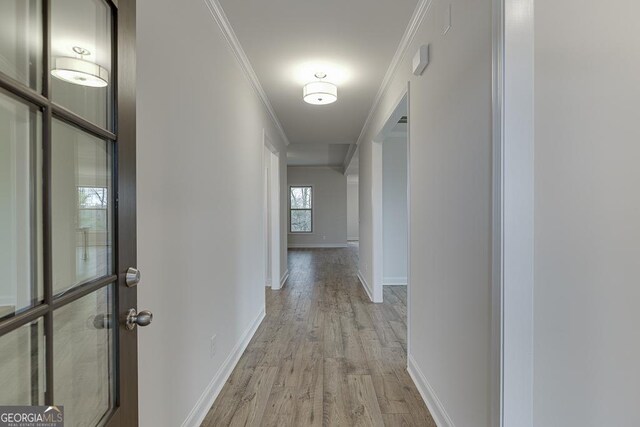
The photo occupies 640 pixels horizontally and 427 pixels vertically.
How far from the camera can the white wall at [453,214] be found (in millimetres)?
1310

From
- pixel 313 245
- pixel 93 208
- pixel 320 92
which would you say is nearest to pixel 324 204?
pixel 313 245

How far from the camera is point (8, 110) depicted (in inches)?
23.6

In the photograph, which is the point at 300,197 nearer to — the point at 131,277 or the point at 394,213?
the point at 394,213

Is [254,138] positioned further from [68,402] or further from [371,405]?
[68,402]

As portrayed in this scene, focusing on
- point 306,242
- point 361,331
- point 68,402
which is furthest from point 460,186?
point 306,242

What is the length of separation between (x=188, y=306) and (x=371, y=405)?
1.28 m

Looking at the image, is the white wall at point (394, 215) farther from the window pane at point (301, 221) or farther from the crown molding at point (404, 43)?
the window pane at point (301, 221)

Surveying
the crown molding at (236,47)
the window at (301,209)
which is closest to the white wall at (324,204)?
the window at (301,209)

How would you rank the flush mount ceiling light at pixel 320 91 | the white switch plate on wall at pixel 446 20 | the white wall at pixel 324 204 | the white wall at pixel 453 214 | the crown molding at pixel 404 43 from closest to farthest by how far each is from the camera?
the white wall at pixel 453 214, the white switch plate on wall at pixel 446 20, the crown molding at pixel 404 43, the flush mount ceiling light at pixel 320 91, the white wall at pixel 324 204

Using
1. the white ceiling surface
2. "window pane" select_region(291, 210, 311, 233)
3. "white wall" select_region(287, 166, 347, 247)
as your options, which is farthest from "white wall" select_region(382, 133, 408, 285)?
"window pane" select_region(291, 210, 311, 233)

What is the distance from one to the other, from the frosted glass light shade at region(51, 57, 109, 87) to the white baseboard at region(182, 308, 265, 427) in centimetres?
162

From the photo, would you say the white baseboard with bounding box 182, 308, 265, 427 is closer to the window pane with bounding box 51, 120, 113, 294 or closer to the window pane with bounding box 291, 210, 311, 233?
the window pane with bounding box 51, 120, 113, 294

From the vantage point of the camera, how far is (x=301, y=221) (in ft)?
35.7

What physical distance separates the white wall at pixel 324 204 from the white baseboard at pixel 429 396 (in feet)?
27.5
